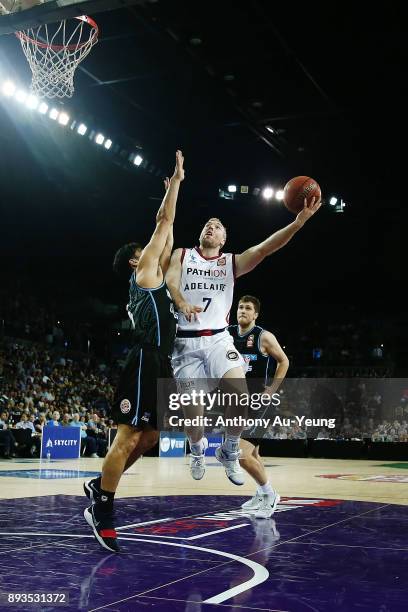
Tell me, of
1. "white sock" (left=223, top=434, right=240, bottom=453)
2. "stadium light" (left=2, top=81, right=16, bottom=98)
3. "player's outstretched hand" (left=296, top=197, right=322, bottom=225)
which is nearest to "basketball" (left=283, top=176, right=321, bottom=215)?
"player's outstretched hand" (left=296, top=197, right=322, bottom=225)

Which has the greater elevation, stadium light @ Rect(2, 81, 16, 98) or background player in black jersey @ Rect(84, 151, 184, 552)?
stadium light @ Rect(2, 81, 16, 98)

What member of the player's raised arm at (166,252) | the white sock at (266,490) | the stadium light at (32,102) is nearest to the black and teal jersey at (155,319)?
the player's raised arm at (166,252)

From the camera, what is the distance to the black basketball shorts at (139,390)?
452cm

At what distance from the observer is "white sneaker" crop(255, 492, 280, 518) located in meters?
6.22

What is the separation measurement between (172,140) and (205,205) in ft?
11.3

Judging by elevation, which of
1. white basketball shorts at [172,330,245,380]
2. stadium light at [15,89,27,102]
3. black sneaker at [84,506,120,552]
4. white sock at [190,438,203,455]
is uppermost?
stadium light at [15,89,27,102]

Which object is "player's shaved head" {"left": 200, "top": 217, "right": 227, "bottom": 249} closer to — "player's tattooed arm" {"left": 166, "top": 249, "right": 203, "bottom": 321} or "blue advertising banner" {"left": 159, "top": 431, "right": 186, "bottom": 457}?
"player's tattooed arm" {"left": 166, "top": 249, "right": 203, "bottom": 321}

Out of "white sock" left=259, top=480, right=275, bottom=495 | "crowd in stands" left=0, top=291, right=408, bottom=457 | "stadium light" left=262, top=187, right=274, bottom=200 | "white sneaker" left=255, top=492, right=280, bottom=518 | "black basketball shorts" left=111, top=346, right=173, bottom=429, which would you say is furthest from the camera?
"stadium light" left=262, top=187, right=274, bottom=200

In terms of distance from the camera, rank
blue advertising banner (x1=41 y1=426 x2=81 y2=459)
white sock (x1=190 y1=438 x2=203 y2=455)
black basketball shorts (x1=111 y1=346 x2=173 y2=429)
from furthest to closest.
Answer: blue advertising banner (x1=41 y1=426 x2=81 y2=459), white sock (x1=190 y1=438 x2=203 y2=455), black basketball shorts (x1=111 y1=346 x2=173 y2=429)

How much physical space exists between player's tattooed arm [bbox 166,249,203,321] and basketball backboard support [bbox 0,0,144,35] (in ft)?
10.3

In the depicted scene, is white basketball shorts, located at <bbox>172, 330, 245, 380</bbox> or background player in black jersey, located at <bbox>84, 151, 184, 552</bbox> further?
white basketball shorts, located at <bbox>172, 330, 245, 380</bbox>

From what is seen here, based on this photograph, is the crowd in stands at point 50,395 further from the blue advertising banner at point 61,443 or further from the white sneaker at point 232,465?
the white sneaker at point 232,465

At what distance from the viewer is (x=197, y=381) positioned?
5.35 meters

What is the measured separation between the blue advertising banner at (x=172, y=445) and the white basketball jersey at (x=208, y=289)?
1419 centimetres
